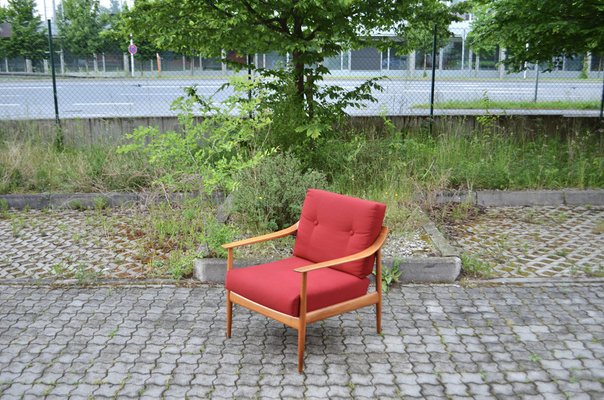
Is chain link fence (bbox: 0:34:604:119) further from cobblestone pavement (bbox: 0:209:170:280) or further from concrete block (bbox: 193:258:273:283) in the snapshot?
concrete block (bbox: 193:258:273:283)

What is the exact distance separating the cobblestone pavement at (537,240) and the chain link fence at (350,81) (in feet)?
12.0

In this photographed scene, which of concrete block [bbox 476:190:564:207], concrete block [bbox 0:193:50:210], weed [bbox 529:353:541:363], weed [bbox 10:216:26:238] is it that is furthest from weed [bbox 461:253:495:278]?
concrete block [bbox 0:193:50:210]

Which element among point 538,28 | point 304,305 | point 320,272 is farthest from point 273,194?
point 538,28

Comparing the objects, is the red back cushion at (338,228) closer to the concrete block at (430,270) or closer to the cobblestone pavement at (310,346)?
the cobblestone pavement at (310,346)

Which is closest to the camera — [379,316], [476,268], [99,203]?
[379,316]

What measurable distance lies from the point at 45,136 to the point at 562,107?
1500 centimetres

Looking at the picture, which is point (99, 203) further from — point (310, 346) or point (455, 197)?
point (455, 197)

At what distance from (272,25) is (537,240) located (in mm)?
4586

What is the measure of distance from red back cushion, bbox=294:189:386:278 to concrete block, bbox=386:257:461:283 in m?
1.31

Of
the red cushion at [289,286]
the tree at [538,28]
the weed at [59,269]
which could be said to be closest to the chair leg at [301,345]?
the red cushion at [289,286]

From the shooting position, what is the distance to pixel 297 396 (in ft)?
12.0

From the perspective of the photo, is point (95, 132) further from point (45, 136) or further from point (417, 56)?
point (417, 56)

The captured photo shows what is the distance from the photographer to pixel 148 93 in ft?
60.9

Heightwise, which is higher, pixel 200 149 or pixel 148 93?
pixel 148 93
